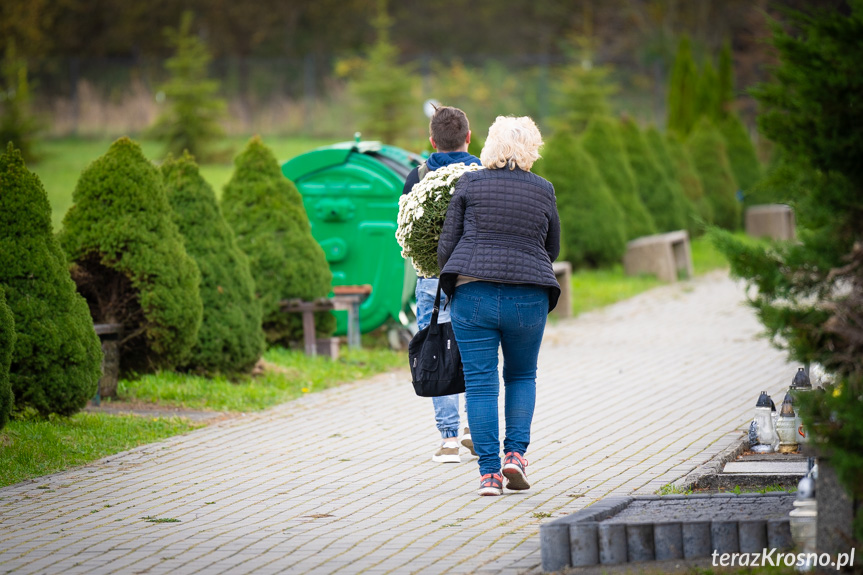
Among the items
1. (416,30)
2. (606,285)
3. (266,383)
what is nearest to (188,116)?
(606,285)

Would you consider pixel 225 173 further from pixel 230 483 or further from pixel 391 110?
pixel 230 483

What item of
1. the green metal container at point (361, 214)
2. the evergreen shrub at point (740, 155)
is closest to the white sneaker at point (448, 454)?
the green metal container at point (361, 214)

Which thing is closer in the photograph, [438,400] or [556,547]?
[556,547]

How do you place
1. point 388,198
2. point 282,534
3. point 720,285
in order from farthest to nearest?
point 720,285
point 388,198
point 282,534

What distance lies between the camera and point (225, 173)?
84.9 ft

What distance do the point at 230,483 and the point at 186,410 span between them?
2163 millimetres

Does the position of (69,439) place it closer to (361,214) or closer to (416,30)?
(361,214)

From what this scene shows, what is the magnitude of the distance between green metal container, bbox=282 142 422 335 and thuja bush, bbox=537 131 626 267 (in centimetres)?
580

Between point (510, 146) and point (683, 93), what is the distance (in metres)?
23.3

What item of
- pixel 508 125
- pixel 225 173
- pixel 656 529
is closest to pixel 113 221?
pixel 508 125

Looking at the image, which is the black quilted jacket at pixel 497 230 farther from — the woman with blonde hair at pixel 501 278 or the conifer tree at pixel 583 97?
the conifer tree at pixel 583 97

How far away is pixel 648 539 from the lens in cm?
419

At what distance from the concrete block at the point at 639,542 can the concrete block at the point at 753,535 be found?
0.33 metres

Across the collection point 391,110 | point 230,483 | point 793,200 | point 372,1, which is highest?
point 372,1
